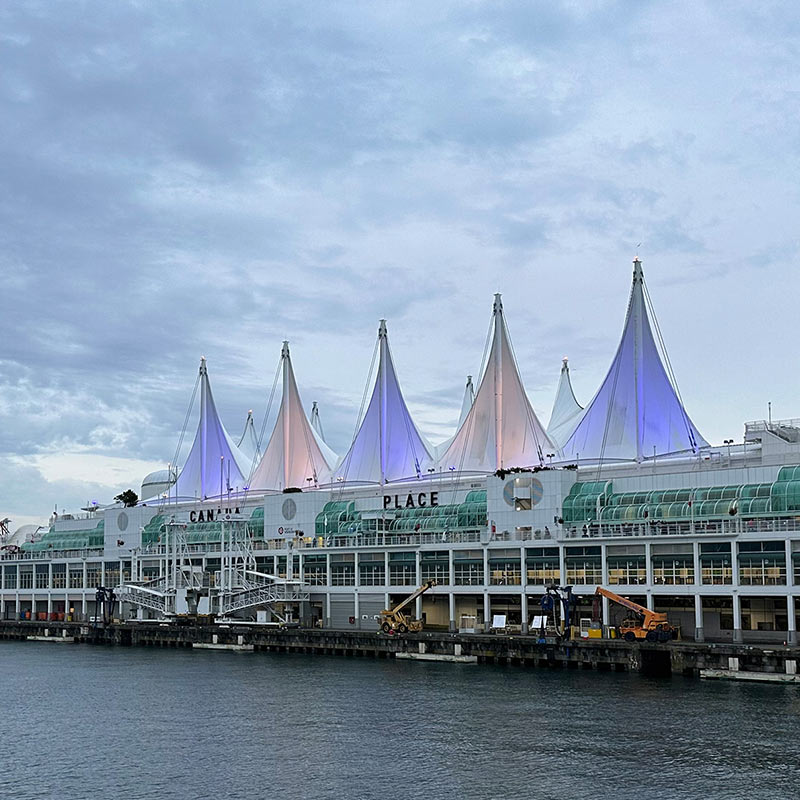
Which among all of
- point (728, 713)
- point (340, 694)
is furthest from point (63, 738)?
point (728, 713)

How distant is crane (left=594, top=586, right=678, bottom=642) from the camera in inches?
3155

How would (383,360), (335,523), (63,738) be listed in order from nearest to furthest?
(63,738)
(335,523)
(383,360)

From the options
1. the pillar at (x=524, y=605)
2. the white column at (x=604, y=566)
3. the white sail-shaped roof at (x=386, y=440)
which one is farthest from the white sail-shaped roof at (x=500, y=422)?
the white column at (x=604, y=566)

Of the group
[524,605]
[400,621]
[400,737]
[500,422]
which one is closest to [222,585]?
[400,621]

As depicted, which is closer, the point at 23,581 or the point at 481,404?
the point at 481,404

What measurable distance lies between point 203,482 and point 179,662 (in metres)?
62.0

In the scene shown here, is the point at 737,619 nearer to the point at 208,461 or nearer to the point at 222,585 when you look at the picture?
the point at 222,585

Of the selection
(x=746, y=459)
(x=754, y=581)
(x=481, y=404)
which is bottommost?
(x=754, y=581)

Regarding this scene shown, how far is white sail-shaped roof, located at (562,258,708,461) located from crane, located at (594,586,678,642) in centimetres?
2124

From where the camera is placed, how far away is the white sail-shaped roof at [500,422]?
119188 mm

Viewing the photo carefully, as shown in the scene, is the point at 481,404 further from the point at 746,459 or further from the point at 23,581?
the point at 23,581

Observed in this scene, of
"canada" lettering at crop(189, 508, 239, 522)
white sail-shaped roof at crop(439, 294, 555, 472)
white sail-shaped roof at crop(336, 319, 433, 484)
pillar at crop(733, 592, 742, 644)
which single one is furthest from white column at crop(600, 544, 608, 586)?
"canada" lettering at crop(189, 508, 239, 522)

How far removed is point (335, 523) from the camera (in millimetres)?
117125

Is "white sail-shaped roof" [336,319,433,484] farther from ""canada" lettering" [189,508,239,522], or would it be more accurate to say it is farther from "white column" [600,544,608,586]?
"white column" [600,544,608,586]
